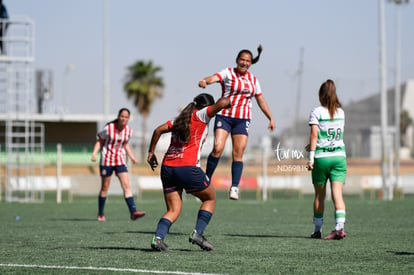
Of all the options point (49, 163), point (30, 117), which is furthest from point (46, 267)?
point (49, 163)

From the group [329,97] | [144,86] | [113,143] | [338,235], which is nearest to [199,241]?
[338,235]

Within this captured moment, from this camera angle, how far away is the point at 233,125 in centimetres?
1266

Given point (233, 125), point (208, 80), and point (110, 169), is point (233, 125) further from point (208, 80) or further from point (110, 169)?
point (110, 169)

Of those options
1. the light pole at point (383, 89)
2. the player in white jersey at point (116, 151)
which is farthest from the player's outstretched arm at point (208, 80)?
the light pole at point (383, 89)

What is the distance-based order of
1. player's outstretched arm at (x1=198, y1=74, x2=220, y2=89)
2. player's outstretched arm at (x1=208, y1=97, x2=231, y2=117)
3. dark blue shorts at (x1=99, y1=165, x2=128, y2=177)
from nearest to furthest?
player's outstretched arm at (x1=208, y1=97, x2=231, y2=117) < player's outstretched arm at (x1=198, y1=74, x2=220, y2=89) < dark blue shorts at (x1=99, y1=165, x2=128, y2=177)

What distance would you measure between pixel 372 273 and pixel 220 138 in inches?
198

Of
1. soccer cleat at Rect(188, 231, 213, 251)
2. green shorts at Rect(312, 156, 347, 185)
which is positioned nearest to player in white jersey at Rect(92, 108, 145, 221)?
green shorts at Rect(312, 156, 347, 185)

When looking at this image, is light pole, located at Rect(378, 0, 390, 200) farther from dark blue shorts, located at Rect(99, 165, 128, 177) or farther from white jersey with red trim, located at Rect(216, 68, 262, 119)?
white jersey with red trim, located at Rect(216, 68, 262, 119)

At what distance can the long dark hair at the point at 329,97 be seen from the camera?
11039 mm

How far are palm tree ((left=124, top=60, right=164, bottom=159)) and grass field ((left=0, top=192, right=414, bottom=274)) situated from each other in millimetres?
50848

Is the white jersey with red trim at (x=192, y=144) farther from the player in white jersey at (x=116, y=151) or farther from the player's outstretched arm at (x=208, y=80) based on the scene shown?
the player in white jersey at (x=116, y=151)

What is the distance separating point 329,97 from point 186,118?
2509mm

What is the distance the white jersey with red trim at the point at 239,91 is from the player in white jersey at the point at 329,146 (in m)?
1.63

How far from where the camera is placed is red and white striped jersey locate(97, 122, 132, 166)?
53.6ft
